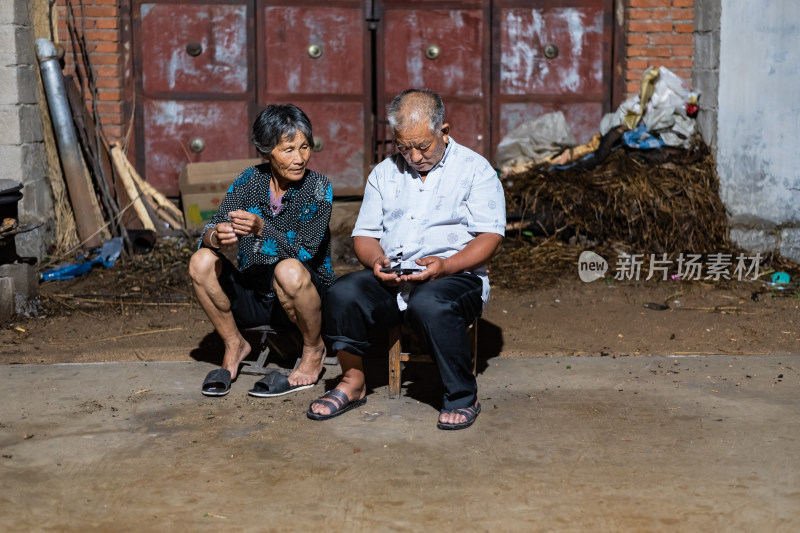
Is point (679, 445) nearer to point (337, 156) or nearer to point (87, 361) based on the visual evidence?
point (87, 361)

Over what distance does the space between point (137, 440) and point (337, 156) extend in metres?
4.42

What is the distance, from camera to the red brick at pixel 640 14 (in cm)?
770

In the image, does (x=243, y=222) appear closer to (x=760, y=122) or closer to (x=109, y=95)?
(x=109, y=95)

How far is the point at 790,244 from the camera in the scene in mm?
7133

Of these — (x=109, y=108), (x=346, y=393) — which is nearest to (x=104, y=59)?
(x=109, y=108)

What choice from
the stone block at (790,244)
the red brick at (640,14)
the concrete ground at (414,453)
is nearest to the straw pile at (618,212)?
the stone block at (790,244)

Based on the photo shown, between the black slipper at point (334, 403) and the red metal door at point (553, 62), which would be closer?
the black slipper at point (334, 403)

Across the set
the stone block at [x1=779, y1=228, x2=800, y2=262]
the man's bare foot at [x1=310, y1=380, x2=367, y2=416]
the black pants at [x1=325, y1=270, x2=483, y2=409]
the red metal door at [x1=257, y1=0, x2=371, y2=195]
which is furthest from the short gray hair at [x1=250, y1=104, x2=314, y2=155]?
the stone block at [x1=779, y1=228, x2=800, y2=262]

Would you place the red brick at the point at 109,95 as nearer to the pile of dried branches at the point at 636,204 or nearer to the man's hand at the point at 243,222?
the pile of dried branches at the point at 636,204

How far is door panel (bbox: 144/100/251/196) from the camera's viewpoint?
25.6ft

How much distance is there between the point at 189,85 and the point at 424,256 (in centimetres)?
418

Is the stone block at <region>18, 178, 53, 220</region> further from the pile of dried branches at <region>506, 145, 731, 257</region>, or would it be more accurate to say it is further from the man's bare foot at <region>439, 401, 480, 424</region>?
the man's bare foot at <region>439, 401, 480, 424</region>

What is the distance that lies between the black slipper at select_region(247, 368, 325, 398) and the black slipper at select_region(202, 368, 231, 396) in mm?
106

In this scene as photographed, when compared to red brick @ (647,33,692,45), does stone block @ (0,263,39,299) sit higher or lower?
lower
